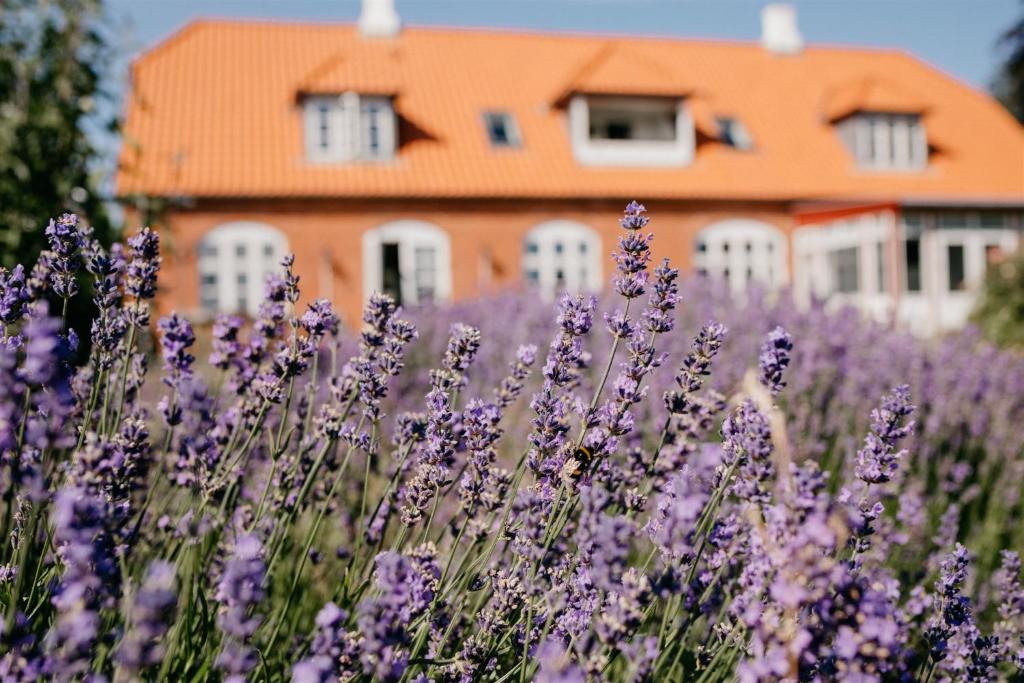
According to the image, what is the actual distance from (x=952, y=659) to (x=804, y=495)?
985 mm

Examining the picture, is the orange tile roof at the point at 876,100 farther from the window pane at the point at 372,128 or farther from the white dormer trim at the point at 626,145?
the window pane at the point at 372,128

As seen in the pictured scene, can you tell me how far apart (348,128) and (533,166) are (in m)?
3.61

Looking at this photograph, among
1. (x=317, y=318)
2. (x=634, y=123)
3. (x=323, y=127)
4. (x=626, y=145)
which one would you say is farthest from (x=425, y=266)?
(x=317, y=318)

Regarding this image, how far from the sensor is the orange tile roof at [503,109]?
17547 mm

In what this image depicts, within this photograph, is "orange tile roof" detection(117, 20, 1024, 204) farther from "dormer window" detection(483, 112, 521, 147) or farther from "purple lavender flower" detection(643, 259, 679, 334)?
"purple lavender flower" detection(643, 259, 679, 334)

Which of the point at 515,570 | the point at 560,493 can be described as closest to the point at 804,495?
the point at 560,493

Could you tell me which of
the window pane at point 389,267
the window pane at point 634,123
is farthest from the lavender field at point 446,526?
the window pane at point 634,123

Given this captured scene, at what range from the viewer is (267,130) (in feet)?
59.3

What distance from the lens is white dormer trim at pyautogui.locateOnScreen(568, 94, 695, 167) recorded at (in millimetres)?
18906

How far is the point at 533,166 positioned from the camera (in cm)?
1841

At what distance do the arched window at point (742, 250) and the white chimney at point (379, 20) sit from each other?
822 cm

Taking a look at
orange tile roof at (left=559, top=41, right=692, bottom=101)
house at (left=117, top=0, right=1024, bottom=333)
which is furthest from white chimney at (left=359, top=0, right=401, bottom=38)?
orange tile roof at (left=559, top=41, right=692, bottom=101)

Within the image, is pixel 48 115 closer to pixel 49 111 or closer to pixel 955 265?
pixel 49 111

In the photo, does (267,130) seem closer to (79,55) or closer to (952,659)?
(79,55)
